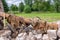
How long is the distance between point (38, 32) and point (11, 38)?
33cm

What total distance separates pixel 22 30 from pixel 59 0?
14.9 m

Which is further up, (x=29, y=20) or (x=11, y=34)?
(x=29, y=20)

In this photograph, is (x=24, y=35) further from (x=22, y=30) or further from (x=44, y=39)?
(x=44, y=39)

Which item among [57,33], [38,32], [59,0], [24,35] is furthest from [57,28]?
[59,0]

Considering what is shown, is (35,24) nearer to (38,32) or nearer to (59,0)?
(38,32)

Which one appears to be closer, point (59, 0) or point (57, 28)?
point (57, 28)

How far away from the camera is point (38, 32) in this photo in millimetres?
2420

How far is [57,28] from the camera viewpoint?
97.0 inches

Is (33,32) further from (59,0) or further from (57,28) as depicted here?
(59,0)

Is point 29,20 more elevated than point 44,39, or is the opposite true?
point 29,20

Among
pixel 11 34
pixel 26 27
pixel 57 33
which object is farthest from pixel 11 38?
pixel 57 33

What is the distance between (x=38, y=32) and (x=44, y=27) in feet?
0.35

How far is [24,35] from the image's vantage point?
2414mm

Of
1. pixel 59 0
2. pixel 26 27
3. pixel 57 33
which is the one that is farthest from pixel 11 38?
pixel 59 0
